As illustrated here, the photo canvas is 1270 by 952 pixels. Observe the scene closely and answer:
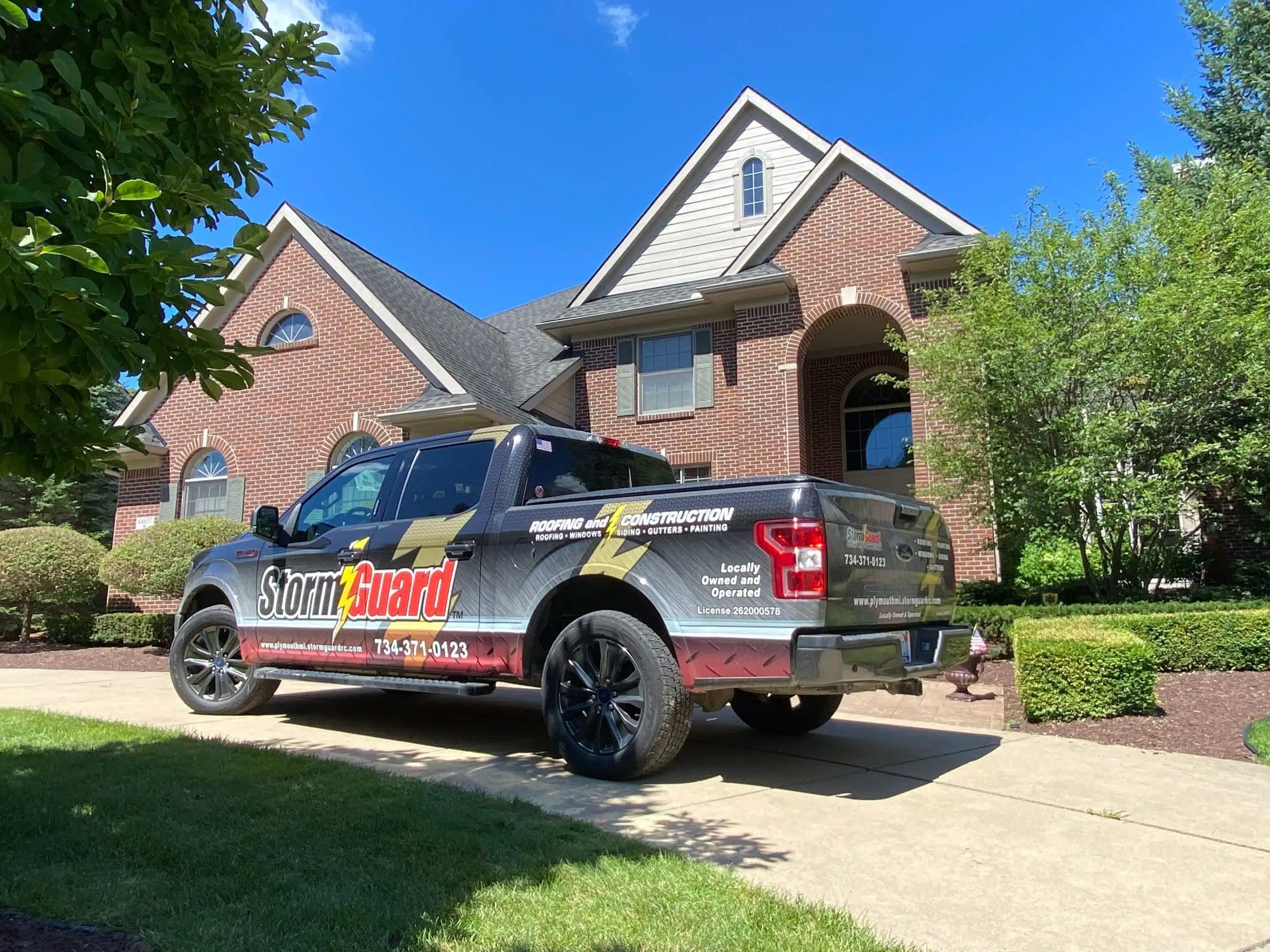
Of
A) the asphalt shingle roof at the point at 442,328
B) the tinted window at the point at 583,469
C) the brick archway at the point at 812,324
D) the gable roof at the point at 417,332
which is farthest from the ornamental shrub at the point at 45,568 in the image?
the tinted window at the point at 583,469

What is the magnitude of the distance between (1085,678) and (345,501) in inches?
243

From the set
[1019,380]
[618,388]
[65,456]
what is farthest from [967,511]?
[65,456]

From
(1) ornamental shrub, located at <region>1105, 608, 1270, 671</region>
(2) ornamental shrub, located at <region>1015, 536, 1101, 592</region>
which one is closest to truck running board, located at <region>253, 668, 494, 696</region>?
(1) ornamental shrub, located at <region>1105, 608, 1270, 671</region>

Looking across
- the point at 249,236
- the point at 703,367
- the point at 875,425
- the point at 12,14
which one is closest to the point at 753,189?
the point at 703,367

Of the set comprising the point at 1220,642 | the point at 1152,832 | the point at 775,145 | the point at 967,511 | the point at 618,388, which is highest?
the point at 775,145

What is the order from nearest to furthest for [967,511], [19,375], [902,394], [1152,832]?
[19,375], [1152,832], [967,511], [902,394]

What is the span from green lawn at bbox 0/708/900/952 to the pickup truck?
1075 mm

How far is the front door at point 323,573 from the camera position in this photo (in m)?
6.32

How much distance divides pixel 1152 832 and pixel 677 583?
2623mm

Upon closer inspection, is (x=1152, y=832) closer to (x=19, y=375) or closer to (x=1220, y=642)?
(x=19, y=375)

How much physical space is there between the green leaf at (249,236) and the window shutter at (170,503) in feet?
54.9

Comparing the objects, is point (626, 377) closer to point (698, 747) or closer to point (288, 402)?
point (288, 402)

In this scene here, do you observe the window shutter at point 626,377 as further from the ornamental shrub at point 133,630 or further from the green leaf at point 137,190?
the green leaf at point 137,190

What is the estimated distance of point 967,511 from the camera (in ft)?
40.8
